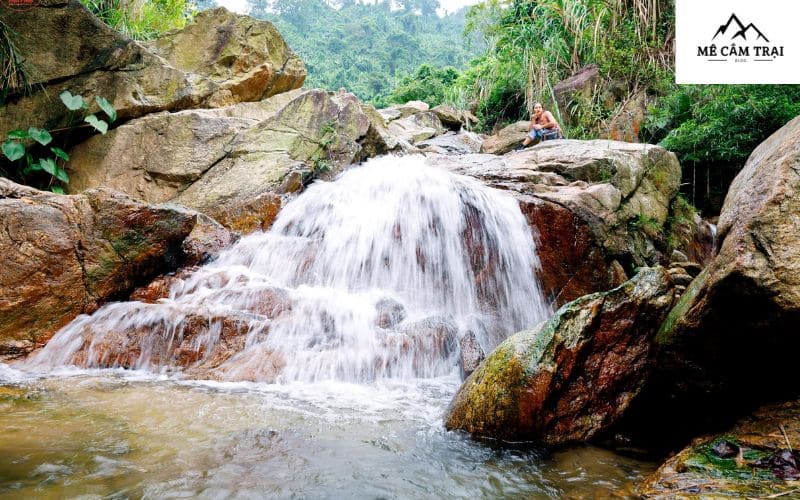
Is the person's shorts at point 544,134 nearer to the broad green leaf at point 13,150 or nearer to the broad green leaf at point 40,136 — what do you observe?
the broad green leaf at point 40,136

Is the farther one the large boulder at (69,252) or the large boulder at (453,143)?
the large boulder at (453,143)

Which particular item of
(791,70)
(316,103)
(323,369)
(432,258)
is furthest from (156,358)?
(791,70)

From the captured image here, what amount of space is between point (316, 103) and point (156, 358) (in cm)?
629

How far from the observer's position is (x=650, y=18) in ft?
40.4

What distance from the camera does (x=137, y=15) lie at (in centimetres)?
1052

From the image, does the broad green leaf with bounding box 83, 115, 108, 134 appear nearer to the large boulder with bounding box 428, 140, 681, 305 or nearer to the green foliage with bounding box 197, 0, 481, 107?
the large boulder with bounding box 428, 140, 681, 305

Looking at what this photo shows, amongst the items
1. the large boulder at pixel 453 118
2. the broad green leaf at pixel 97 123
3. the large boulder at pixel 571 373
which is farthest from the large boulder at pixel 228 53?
the large boulder at pixel 571 373

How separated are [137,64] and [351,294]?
612cm

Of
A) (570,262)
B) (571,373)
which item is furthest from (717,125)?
(571,373)

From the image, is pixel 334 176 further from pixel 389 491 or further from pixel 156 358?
pixel 389 491

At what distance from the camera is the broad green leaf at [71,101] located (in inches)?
292

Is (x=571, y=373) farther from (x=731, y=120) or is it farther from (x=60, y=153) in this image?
(x=60, y=153)

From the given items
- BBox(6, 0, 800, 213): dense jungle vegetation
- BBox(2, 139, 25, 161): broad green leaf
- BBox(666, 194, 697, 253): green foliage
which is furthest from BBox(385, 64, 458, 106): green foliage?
BBox(2, 139, 25, 161): broad green leaf

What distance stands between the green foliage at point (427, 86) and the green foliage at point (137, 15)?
13.0m
